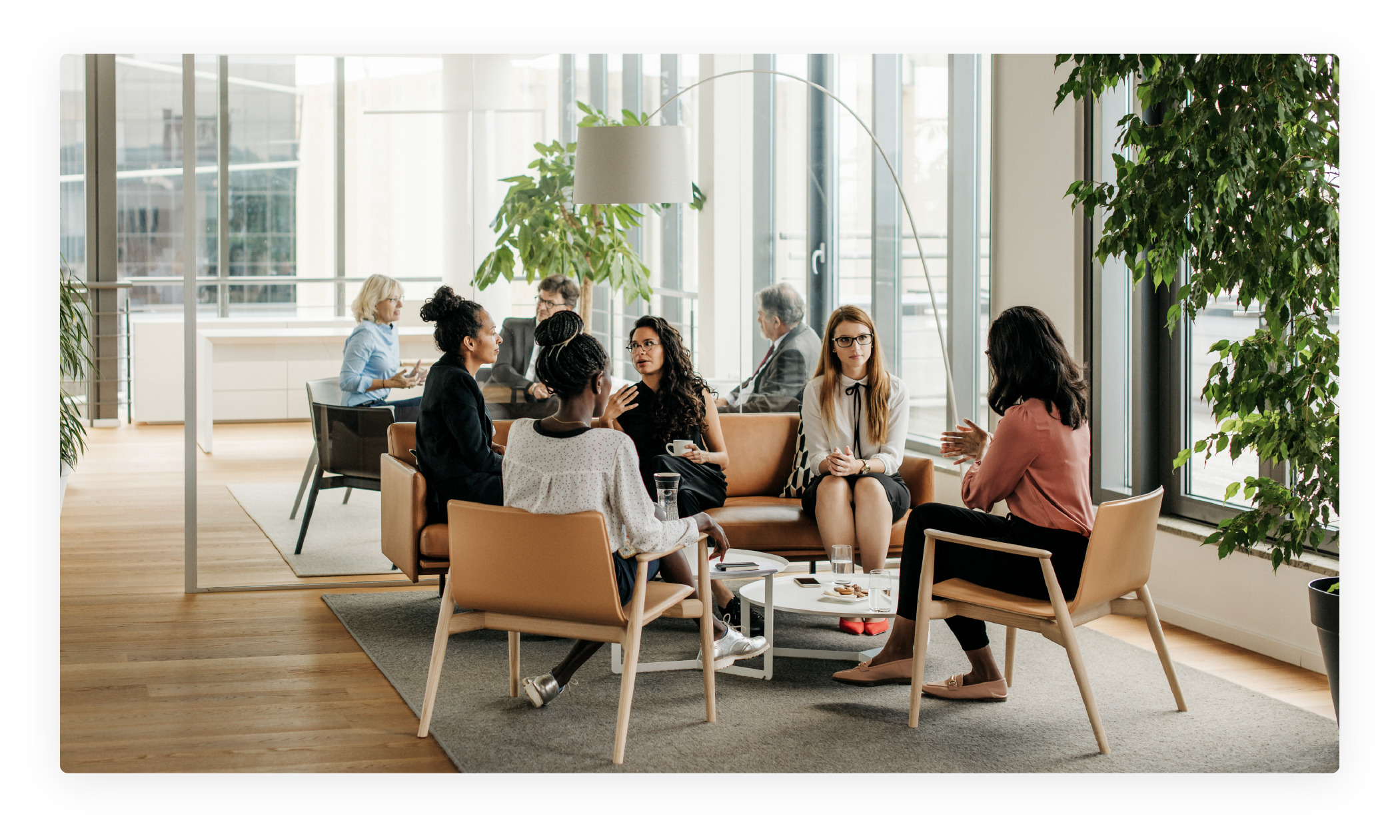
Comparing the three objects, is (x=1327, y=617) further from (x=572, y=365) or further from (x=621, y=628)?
(x=572, y=365)

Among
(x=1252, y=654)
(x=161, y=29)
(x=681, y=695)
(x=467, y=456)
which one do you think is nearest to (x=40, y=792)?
(x=161, y=29)

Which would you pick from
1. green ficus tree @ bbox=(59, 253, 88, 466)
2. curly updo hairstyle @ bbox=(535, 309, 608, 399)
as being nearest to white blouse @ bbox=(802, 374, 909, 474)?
curly updo hairstyle @ bbox=(535, 309, 608, 399)

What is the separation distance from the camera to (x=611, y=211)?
19.7ft

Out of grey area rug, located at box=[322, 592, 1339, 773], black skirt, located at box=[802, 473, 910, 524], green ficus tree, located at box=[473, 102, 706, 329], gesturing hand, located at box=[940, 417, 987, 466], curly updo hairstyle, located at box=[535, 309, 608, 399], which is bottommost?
→ grey area rug, located at box=[322, 592, 1339, 773]

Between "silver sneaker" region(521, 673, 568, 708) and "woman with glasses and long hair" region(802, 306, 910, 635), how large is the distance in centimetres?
126

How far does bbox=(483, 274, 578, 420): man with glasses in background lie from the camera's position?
5160 millimetres

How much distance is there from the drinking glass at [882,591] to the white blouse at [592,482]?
730 mm

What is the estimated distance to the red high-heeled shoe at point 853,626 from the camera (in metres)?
4.46

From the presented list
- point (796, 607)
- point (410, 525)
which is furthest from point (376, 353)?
point (796, 607)

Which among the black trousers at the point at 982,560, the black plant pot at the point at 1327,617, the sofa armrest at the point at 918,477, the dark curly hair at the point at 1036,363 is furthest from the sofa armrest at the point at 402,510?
the black plant pot at the point at 1327,617

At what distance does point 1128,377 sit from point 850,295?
6.59 feet

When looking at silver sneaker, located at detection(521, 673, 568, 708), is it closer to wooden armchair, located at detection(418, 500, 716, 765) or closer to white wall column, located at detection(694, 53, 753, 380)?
wooden armchair, located at detection(418, 500, 716, 765)

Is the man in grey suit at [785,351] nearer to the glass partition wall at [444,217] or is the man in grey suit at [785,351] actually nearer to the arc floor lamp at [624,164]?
the arc floor lamp at [624,164]

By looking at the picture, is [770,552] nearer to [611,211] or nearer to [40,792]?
[611,211]
